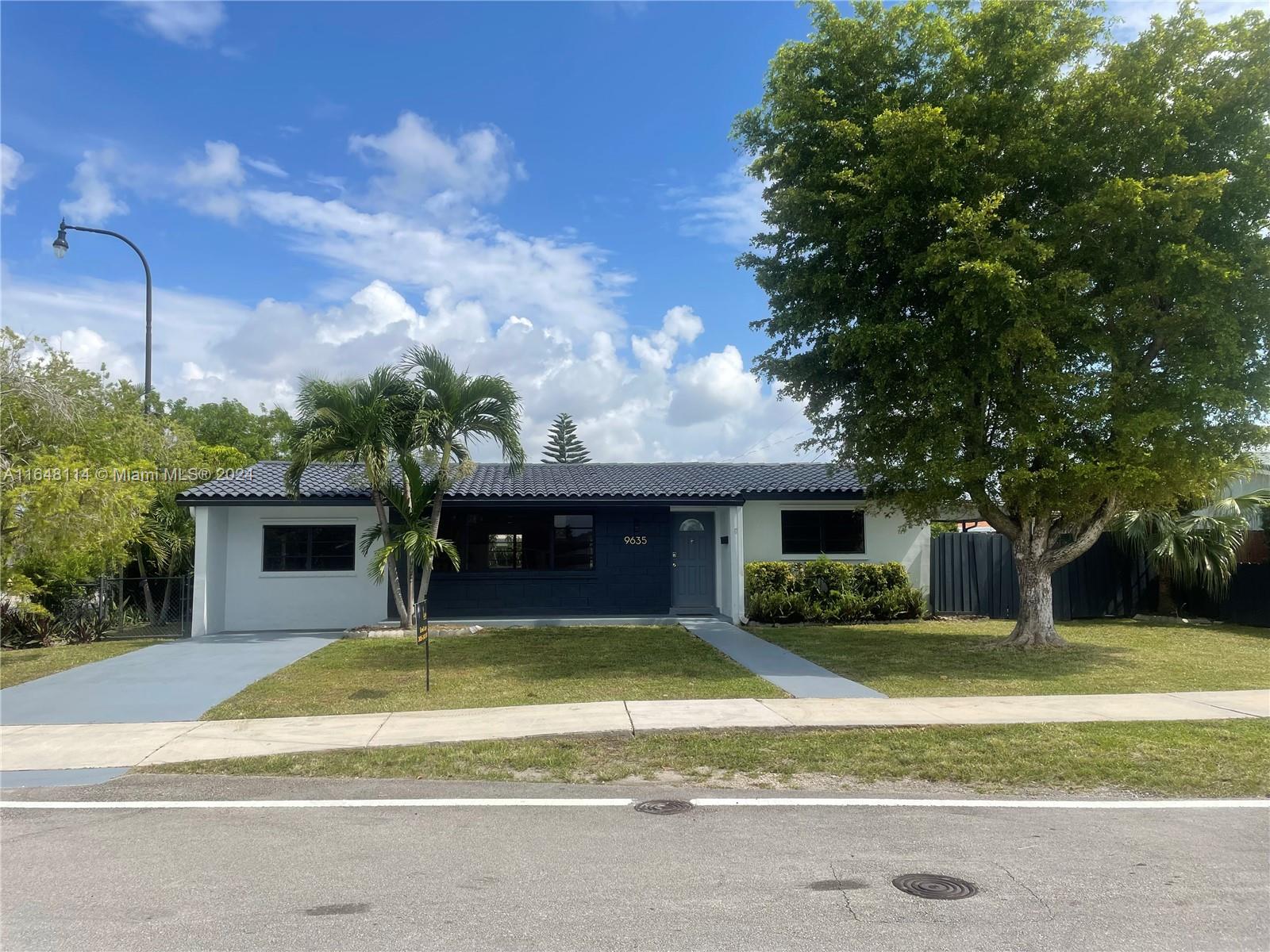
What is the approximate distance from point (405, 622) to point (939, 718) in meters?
10.6

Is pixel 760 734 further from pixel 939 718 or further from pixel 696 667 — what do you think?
pixel 696 667

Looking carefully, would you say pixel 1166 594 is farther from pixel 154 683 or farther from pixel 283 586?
pixel 154 683

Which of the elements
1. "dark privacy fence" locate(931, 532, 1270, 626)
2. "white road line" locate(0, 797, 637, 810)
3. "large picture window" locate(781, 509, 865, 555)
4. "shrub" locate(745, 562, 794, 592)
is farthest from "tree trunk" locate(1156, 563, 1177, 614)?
"white road line" locate(0, 797, 637, 810)

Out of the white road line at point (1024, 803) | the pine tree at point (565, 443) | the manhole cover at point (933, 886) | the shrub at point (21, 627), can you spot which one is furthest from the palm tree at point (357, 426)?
the pine tree at point (565, 443)

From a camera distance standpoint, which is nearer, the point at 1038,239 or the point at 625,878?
the point at 625,878

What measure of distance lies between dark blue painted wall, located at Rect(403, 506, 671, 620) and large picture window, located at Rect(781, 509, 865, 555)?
2665 mm

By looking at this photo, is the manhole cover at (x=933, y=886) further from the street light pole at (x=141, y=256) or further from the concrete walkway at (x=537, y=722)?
the street light pole at (x=141, y=256)

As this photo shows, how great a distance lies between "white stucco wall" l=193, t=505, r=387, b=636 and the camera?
1830 centimetres

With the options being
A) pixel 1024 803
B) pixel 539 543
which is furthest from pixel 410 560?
pixel 1024 803

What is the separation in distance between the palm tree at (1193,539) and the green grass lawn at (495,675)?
34.9 feet

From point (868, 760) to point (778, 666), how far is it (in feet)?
17.0

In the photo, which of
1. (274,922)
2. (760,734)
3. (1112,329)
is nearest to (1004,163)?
(1112,329)

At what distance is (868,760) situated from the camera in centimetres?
765

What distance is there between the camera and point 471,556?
19109 millimetres
